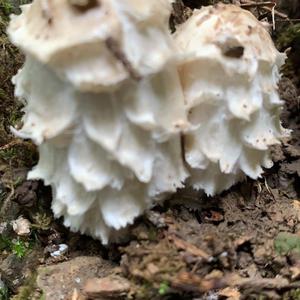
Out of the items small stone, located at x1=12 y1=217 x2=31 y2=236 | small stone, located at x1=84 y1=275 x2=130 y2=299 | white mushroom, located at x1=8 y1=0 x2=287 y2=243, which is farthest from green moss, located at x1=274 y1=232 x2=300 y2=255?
small stone, located at x1=12 y1=217 x2=31 y2=236

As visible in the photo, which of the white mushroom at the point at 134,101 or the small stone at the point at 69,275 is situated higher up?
the white mushroom at the point at 134,101

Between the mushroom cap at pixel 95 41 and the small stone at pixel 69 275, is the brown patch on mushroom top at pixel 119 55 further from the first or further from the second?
the small stone at pixel 69 275

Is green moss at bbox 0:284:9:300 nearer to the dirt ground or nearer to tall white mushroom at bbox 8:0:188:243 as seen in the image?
the dirt ground

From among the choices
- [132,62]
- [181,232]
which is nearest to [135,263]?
[181,232]

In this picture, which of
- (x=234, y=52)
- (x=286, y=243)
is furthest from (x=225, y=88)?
(x=286, y=243)

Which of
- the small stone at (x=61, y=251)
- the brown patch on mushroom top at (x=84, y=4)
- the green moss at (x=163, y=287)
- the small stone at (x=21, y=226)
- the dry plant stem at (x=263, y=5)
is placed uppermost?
the brown patch on mushroom top at (x=84, y=4)

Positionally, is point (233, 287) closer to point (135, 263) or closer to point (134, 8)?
point (135, 263)

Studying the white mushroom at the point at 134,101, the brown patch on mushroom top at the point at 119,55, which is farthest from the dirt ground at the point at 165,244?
the brown patch on mushroom top at the point at 119,55
